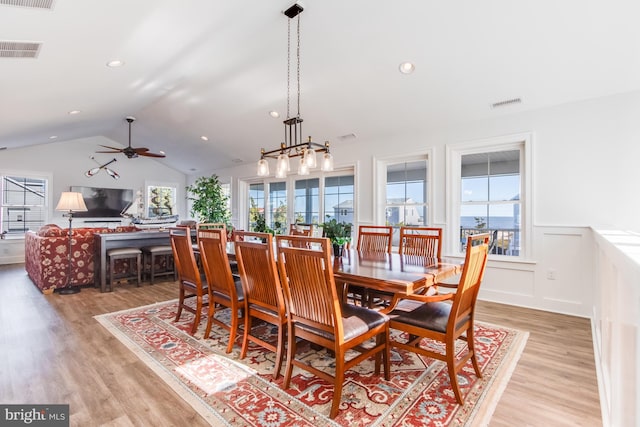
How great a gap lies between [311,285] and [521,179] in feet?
11.4

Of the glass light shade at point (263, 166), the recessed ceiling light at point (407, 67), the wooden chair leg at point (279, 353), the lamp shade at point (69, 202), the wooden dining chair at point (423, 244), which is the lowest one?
the wooden chair leg at point (279, 353)

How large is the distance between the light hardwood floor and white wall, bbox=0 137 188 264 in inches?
193

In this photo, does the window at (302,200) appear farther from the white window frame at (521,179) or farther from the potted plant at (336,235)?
the potted plant at (336,235)

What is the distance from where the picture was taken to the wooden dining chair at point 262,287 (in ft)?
7.21

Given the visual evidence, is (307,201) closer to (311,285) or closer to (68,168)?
(311,285)

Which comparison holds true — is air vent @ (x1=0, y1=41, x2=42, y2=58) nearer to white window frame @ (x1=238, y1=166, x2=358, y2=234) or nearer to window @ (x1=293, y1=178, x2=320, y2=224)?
white window frame @ (x1=238, y1=166, x2=358, y2=234)

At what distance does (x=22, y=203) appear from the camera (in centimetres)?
731

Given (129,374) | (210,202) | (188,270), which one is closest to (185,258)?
(188,270)

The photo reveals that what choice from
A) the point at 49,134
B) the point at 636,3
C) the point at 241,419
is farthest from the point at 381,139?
the point at 49,134

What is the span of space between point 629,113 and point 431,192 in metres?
2.20

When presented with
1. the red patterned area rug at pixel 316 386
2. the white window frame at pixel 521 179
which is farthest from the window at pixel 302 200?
the red patterned area rug at pixel 316 386

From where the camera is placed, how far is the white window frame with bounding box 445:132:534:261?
3.80 m

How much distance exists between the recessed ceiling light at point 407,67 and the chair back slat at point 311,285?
2.55 m

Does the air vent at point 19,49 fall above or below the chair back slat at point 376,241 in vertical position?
above
